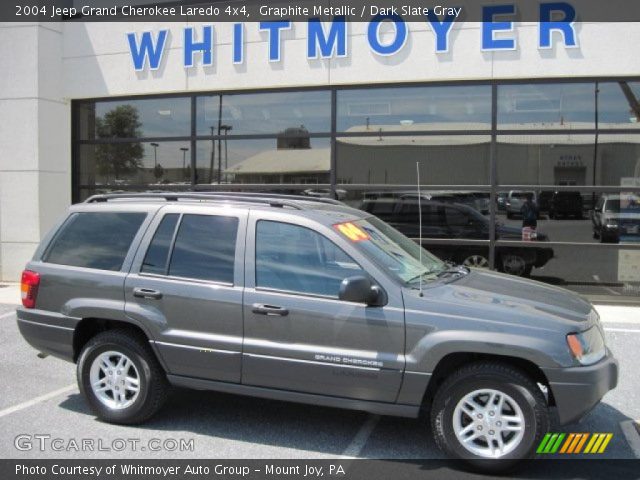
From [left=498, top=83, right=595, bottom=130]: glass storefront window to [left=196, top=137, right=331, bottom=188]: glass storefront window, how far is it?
3.09 metres

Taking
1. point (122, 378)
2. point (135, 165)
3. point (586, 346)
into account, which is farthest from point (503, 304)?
point (135, 165)

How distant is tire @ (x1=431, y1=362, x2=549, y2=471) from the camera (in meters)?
3.88

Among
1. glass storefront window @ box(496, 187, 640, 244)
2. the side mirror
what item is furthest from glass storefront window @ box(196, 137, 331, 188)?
the side mirror

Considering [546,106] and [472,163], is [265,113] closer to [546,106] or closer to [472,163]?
[472,163]

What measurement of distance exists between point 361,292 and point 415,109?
7.26 meters

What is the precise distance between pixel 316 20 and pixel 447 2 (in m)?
2.19

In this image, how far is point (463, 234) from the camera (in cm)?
1048

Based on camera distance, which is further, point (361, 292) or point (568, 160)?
point (568, 160)

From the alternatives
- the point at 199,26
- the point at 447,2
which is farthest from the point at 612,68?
the point at 199,26

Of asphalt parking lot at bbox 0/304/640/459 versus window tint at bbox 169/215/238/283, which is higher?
window tint at bbox 169/215/238/283

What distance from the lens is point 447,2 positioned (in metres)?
10.2

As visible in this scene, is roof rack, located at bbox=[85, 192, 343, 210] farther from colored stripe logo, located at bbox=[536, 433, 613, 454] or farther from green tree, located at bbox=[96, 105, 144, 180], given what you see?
green tree, located at bbox=[96, 105, 144, 180]
